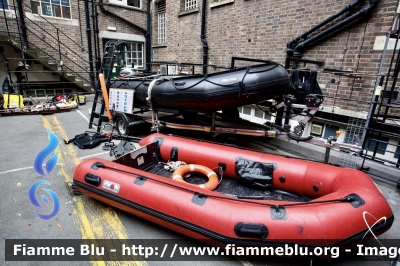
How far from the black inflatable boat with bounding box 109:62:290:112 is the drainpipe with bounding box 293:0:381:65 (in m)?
1.98

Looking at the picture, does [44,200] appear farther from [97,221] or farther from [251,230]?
[251,230]

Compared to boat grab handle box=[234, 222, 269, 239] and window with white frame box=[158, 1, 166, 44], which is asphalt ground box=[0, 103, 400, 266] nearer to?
boat grab handle box=[234, 222, 269, 239]

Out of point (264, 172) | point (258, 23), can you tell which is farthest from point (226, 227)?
point (258, 23)

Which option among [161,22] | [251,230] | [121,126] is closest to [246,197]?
[251,230]

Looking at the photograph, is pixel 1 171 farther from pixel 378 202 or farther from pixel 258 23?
pixel 258 23

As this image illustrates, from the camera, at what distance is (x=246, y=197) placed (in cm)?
261

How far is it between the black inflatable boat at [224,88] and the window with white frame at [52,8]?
8.27 m

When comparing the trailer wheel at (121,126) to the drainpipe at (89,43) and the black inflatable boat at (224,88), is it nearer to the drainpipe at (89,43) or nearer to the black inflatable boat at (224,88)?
the black inflatable boat at (224,88)

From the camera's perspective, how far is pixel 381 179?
3.63 meters

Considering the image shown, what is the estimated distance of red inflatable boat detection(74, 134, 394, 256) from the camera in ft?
6.37

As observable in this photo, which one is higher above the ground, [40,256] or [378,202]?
[378,202]

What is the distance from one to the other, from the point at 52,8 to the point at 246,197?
37.6ft

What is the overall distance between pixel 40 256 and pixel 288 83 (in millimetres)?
4163

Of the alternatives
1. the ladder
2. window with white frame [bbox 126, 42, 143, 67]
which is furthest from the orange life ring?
window with white frame [bbox 126, 42, 143, 67]
